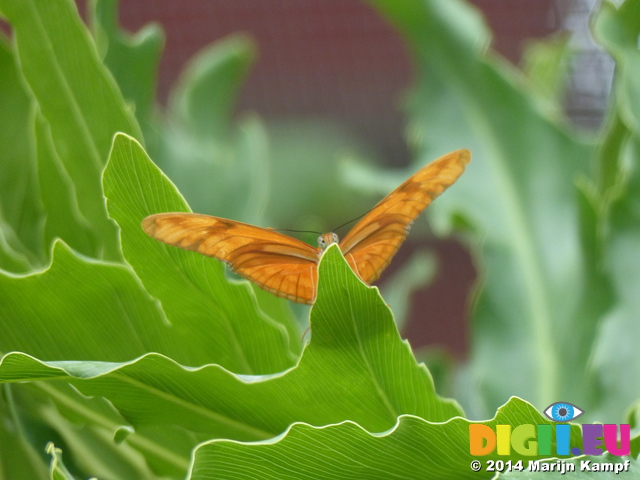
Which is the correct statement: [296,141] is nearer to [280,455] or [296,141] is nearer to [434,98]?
[434,98]

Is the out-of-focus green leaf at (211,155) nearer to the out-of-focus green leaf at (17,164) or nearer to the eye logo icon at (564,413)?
the out-of-focus green leaf at (17,164)

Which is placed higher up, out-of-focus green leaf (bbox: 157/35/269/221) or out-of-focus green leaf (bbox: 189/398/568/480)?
out-of-focus green leaf (bbox: 157/35/269/221)

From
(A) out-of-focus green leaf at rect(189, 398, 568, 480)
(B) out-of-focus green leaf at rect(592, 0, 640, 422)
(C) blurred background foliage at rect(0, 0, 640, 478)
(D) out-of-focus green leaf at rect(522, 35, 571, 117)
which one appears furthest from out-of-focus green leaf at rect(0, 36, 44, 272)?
(D) out-of-focus green leaf at rect(522, 35, 571, 117)

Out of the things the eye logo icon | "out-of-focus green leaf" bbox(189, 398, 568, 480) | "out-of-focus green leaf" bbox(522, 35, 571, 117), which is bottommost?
"out-of-focus green leaf" bbox(189, 398, 568, 480)

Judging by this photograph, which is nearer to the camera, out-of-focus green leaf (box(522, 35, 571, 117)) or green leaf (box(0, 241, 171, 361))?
green leaf (box(0, 241, 171, 361))

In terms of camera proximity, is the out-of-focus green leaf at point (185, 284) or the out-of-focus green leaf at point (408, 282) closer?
the out-of-focus green leaf at point (185, 284)

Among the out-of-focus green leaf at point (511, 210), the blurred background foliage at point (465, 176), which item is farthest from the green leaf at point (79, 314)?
the out-of-focus green leaf at point (511, 210)

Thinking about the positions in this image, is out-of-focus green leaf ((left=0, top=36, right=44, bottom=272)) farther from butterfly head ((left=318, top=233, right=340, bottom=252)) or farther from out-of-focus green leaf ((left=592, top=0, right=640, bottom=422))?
out-of-focus green leaf ((left=592, top=0, right=640, bottom=422))
